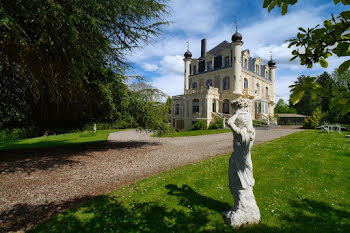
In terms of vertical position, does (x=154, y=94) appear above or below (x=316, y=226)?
above

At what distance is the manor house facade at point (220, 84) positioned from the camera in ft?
89.1

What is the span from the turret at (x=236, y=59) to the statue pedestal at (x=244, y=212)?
25769mm

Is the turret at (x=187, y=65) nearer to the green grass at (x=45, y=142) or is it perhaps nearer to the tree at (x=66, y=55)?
the green grass at (x=45, y=142)

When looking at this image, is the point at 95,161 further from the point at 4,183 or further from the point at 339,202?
the point at 339,202

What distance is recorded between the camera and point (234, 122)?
3330 mm

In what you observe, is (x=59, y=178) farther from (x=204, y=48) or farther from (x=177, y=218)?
(x=204, y=48)

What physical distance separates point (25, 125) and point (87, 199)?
31.0ft

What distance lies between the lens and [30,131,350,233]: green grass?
3441mm

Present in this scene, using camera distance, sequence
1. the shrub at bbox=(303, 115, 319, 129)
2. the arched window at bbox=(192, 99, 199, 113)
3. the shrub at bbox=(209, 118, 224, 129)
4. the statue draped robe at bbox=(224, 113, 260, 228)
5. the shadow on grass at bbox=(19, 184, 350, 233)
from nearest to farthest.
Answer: the statue draped robe at bbox=(224, 113, 260, 228), the shadow on grass at bbox=(19, 184, 350, 233), the shrub at bbox=(209, 118, 224, 129), the shrub at bbox=(303, 115, 319, 129), the arched window at bbox=(192, 99, 199, 113)

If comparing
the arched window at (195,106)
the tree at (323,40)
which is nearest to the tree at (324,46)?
the tree at (323,40)

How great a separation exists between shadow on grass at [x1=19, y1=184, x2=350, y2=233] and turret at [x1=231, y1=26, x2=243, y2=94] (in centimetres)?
2501

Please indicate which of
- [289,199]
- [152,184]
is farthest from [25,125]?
[289,199]

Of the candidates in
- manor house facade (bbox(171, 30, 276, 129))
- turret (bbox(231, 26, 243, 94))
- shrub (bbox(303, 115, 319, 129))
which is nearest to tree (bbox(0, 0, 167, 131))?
manor house facade (bbox(171, 30, 276, 129))

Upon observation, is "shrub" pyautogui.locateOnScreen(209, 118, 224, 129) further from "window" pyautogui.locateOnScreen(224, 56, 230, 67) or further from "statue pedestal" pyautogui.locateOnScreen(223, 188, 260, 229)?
"statue pedestal" pyautogui.locateOnScreen(223, 188, 260, 229)
